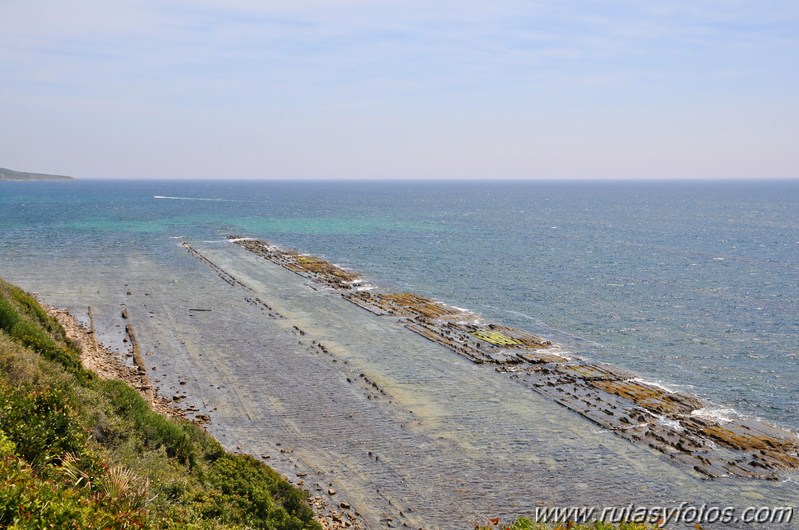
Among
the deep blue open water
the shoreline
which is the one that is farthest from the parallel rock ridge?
the shoreline

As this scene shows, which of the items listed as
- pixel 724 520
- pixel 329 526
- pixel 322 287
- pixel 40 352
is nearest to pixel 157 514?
pixel 329 526

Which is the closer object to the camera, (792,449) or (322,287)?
(792,449)

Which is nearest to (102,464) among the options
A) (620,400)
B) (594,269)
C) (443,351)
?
(620,400)

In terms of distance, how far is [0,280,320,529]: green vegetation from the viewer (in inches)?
499

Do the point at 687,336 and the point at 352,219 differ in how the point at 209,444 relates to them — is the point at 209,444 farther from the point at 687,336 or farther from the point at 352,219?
the point at 352,219

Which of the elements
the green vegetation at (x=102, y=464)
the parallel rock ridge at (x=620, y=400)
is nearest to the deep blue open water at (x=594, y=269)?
the parallel rock ridge at (x=620, y=400)

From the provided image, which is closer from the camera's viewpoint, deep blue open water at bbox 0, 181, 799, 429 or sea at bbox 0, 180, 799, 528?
sea at bbox 0, 180, 799, 528

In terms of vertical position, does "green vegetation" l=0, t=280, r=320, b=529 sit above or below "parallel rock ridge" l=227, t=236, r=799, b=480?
above

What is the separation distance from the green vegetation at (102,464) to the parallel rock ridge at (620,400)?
21.1 meters

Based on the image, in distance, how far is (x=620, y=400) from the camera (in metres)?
40.2

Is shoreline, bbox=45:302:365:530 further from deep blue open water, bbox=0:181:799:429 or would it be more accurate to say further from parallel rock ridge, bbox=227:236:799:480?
deep blue open water, bbox=0:181:799:429

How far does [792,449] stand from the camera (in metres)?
33.2

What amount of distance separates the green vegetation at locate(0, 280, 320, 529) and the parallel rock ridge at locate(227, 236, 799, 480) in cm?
2113

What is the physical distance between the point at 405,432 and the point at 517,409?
8.32 metres
